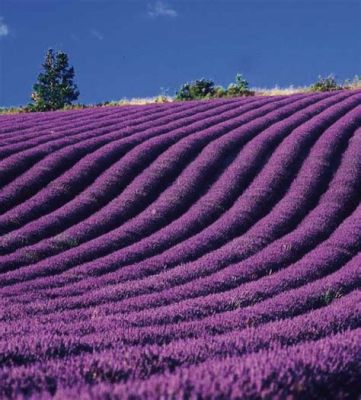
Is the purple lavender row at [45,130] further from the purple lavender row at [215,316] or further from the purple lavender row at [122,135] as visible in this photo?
the purple lavender row at [215,316]

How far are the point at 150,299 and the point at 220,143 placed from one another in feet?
41.8

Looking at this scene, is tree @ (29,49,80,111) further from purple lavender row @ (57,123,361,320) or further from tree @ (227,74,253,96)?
purple lavender row @ (57,123,361,320)

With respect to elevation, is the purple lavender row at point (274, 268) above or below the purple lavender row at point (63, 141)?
below

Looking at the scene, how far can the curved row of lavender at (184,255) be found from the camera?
3.68 metres

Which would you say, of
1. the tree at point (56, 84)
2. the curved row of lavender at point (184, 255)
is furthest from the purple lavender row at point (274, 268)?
the tree at point (56, 84)

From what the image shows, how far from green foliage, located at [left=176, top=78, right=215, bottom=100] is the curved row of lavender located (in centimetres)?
1687

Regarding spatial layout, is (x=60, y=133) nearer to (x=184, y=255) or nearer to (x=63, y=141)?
(x=63, y=141)

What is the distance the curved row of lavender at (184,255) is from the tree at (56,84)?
35.8m

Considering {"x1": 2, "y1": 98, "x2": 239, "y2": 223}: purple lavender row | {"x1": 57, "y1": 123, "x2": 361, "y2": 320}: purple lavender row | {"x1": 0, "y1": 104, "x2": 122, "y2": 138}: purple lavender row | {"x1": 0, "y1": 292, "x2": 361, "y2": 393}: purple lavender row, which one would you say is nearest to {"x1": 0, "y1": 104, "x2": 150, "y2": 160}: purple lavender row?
{"x1": 0, "y1": 104, "x2": 122, "y2": 138}: purple lavender row

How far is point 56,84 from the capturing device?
63.8 metres

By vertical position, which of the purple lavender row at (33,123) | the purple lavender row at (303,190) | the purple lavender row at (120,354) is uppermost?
the purple lavender row at (33,123)

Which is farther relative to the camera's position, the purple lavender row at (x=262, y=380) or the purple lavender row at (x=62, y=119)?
the purple lavender row at (x=62, y=119)

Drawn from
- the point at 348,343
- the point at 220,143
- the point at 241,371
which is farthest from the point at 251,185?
the point at 241,371

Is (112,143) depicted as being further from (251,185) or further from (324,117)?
(324,117)
